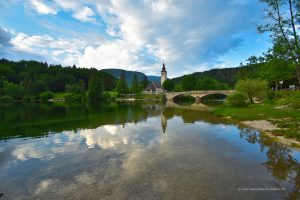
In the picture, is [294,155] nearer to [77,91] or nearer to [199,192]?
[199,192]

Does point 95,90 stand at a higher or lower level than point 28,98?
higher

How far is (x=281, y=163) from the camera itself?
42.1 ft

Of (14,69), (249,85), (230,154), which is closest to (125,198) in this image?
(230,154)

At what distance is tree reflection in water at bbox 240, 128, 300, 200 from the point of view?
10.0m

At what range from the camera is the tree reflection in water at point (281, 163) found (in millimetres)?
10023

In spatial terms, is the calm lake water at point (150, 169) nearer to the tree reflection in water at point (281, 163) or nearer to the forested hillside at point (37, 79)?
the tree reflection in water at point (281, 163)

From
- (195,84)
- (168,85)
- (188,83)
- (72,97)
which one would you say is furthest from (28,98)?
(195,84)

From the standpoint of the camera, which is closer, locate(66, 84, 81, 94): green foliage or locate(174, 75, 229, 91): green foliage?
locate(66, 84, 81, 94): green foliage

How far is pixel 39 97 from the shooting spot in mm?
128500

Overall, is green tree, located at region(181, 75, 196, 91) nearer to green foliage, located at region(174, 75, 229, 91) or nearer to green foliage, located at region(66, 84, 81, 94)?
green foliage, located at region(174, 75, 229, 91)

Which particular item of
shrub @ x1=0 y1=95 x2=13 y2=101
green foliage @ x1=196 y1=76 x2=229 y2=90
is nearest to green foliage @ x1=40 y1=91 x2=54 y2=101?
shrub @ x1=0 y1=95 x2=13 y2=101

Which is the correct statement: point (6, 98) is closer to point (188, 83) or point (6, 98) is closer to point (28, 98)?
point (28, 98)

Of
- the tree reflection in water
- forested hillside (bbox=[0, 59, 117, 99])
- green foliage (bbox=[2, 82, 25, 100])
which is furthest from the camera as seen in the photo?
forested hillside (bbox=[0, 59, 117, 99])

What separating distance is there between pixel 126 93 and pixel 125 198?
13358cm
